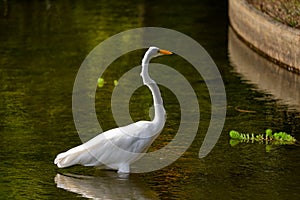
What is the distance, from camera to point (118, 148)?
949 centimetres

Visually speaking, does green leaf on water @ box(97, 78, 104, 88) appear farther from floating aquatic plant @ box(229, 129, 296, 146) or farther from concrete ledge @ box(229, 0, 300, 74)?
floating aquatic plant @ box(229, 129, 296, 146)

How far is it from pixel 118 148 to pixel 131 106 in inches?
122

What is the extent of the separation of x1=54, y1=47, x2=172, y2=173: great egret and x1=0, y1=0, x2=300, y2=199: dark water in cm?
16

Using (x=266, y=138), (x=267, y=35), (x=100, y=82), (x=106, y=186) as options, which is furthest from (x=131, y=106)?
(x=267, y=35)

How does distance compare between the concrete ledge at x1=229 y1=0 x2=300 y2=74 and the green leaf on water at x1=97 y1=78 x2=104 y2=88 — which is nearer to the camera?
the green leaf on water at x1=97 y1=78 x2=104 y2=88

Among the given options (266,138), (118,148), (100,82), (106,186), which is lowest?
(100,82)

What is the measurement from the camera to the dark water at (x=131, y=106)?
9.18m

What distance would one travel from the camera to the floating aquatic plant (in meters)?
10.7

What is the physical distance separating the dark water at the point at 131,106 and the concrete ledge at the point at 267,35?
200 mm

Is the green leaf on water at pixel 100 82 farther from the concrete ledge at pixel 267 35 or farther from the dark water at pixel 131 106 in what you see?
the concrete ledge at pixel 267 35

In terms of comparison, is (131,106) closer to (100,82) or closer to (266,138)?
(100,82)

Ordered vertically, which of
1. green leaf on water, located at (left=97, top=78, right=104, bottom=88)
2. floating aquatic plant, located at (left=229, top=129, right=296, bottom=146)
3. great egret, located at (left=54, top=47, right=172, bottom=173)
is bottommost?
green leaf on water, located at (left=97, top=78, right=104, bottom=88)

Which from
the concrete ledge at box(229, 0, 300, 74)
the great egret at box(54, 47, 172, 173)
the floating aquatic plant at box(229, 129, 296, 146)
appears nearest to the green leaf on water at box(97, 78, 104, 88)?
the concrete ledge at box(229, 0, 300, 74)

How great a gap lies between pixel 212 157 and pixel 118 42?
7.29m
